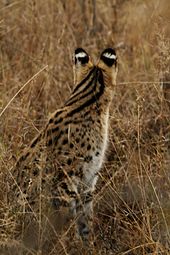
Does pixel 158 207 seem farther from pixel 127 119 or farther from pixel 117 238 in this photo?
pixel 127 119

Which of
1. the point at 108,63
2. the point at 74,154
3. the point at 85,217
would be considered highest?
the point at 108,63

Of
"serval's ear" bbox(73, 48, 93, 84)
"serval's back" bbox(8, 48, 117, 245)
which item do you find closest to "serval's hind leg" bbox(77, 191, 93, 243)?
"serval's back" bbox(8, 48, 117, 245)

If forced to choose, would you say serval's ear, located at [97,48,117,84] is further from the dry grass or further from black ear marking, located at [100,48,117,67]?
the dry grass

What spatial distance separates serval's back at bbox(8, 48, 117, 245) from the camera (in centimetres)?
457

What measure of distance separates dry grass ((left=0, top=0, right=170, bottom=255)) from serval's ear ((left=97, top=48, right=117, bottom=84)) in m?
0.21

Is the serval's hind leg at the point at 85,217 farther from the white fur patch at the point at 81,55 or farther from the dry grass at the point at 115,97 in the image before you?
the white fur patch at the point at 81,55

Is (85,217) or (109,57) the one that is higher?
(109,57)

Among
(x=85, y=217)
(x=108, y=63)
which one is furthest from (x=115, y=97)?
(x=85, y=217)

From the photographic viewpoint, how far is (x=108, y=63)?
4969 millimetres

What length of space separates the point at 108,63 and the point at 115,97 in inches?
56.5

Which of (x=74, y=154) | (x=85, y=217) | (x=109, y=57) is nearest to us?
(x=74, y=154)

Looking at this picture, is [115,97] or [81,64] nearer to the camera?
[81,64]

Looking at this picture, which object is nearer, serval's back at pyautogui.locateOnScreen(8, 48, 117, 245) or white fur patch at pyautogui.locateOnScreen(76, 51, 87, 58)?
serval's back at pyautogui.locateOnScreen(8, 48, 117, 245)

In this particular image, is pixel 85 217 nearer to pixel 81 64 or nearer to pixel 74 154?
pixel 74 154
